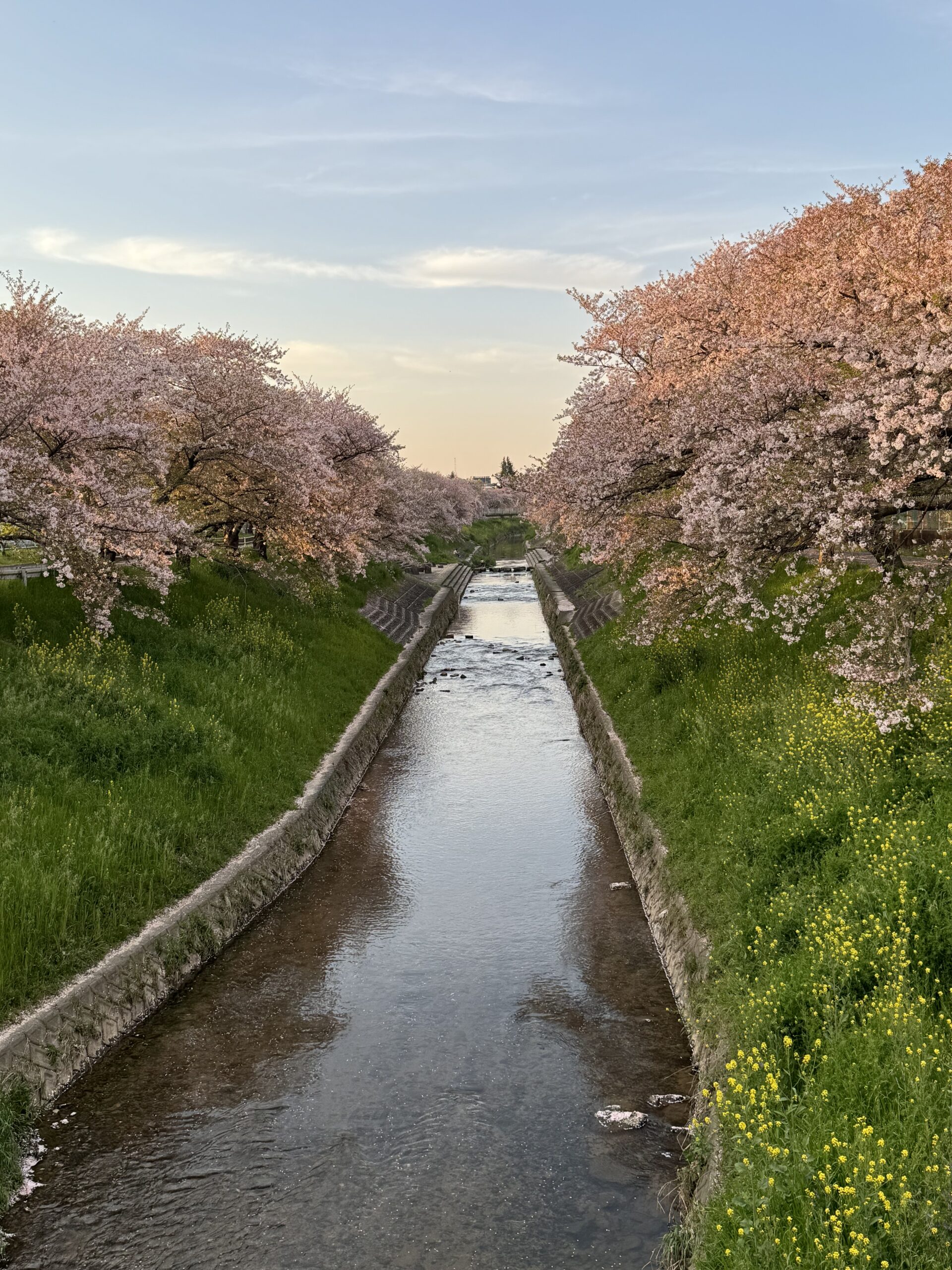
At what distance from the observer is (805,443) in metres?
14.9

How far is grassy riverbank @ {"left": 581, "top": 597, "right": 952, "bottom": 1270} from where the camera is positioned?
6.13m

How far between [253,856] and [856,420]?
11280mm

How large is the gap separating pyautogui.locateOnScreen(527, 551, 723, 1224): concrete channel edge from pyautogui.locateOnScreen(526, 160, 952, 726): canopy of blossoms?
3.42m

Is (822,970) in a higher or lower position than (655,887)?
higher

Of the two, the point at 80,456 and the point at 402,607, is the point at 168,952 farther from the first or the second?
the point at 402,607

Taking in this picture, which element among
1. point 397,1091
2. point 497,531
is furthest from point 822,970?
point 497,531

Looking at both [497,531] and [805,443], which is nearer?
[805,443]

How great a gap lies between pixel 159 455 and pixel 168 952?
13.2 m

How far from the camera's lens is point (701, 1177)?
7.87 metres

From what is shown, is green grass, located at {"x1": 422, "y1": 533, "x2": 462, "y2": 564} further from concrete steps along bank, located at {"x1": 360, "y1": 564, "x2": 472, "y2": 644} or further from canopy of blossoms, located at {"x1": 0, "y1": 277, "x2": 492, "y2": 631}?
canopy of blossoms, located at {"x1": 0, "y1": 277, "x2": 492, "y2": 631}

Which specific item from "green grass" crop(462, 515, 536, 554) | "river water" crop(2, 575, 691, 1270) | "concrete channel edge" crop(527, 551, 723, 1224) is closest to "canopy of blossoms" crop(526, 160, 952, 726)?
"concrete channel edge" crop(527, 551, 723, 1224)

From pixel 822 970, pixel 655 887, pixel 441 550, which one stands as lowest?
pixel 655 887

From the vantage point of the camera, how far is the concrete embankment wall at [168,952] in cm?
976

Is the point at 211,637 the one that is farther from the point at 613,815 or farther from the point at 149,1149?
the point at 149,1149
